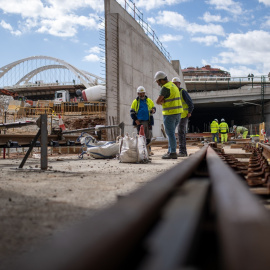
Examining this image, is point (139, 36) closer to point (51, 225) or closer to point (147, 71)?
point (147, 71)

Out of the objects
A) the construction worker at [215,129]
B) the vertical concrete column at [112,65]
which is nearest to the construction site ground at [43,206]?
the vertical concrete column at [112,65]

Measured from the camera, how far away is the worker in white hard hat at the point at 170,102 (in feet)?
24.6

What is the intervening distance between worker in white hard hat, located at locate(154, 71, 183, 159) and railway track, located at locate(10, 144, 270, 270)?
6.48m

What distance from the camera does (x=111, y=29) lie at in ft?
47.9

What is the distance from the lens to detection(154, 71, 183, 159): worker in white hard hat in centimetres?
749

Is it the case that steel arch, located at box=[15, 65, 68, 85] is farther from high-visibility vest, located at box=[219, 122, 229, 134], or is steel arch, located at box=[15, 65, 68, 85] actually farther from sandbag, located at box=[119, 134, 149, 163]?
sandbag, located at box=[119, 134, 149, 163]

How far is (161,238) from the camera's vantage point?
0.83 meters

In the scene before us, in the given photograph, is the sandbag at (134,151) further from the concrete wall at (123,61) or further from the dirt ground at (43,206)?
the concrete wall at (123,61)

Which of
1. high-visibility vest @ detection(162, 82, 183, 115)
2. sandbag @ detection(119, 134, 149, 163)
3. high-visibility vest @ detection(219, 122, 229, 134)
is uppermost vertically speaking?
high-visibility vest @ detection(162, 82, 183, 115)

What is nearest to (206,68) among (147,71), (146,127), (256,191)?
(147,71)

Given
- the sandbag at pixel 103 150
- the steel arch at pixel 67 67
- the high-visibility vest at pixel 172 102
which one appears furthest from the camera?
the steel arch at pixel 67 67

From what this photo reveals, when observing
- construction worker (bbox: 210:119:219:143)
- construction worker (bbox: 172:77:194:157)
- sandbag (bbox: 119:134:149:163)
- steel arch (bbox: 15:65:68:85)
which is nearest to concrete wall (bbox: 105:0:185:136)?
construction worker (bbox: 210:119:219:143)

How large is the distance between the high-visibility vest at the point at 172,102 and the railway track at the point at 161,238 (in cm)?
659

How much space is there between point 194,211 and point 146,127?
24.8ft
